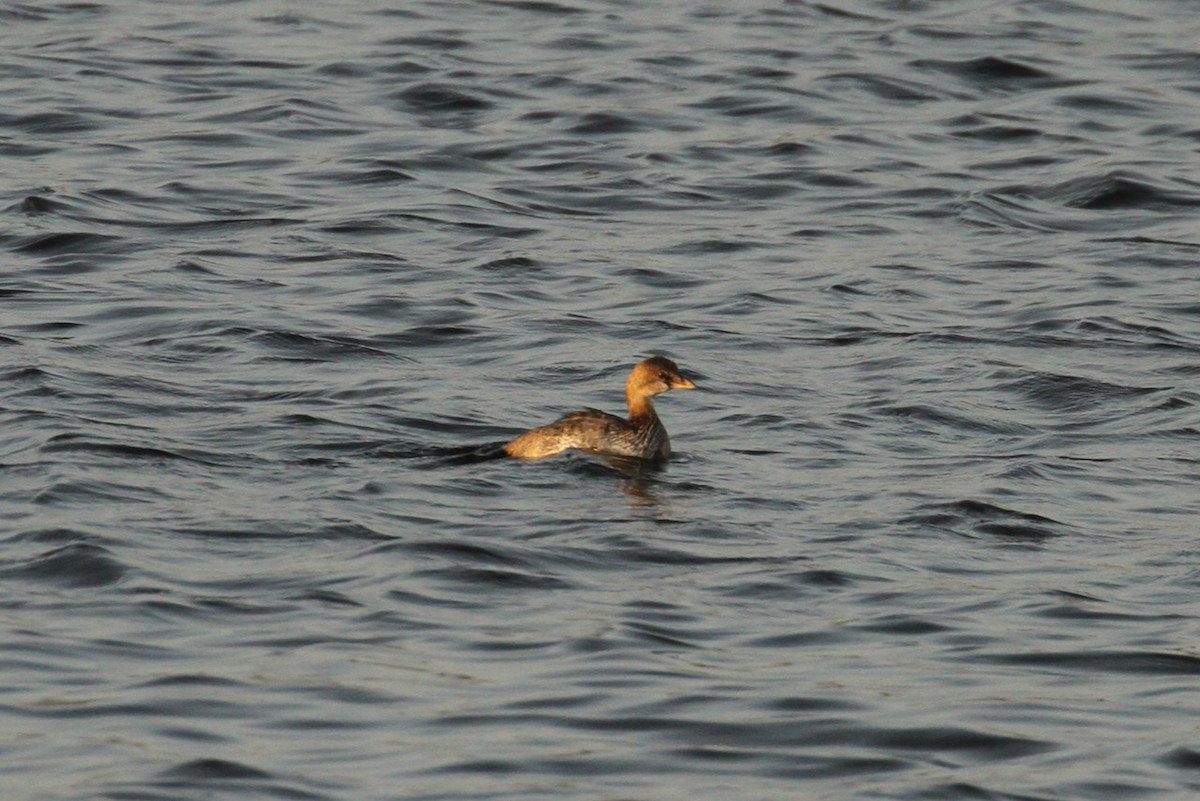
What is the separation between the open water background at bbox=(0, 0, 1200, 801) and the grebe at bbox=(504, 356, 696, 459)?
5.2 inches

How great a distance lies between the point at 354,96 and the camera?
21641 mm

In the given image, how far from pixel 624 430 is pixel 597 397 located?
1.36m

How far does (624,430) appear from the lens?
1295 centimetres

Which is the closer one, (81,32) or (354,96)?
(354,96)

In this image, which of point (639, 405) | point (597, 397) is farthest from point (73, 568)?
point (597, 397)

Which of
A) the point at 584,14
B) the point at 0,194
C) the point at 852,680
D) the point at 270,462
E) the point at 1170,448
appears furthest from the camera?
the point at 584,14

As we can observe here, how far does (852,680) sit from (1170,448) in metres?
4.56

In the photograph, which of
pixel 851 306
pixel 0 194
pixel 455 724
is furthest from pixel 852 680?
pixel 0 194

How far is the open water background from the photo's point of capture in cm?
868

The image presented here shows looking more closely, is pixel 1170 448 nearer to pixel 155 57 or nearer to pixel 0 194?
pixel 0 194

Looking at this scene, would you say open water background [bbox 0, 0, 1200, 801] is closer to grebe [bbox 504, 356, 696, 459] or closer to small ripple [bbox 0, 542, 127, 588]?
small ripple [bbox 0, 542, 127, 588]

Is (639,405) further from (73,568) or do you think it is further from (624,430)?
(73,568)

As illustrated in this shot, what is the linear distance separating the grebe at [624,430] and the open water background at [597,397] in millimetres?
131

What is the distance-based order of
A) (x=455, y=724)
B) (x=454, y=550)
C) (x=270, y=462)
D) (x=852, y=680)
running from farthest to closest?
(x=270, y=462)
(x=454, y=550)
(x=852, y=680)
(x=455, y=724)
